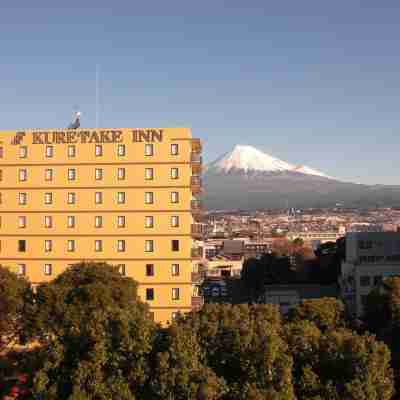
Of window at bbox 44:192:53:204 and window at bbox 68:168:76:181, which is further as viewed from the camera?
window at bbox 44:192:53:204

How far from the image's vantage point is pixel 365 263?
53531mm

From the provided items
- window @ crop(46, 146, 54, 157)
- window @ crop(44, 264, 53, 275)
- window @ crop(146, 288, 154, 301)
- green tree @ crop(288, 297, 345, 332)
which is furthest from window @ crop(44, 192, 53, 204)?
green tree @ crop(288, 297, 345, 332)

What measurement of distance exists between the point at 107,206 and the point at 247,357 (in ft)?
74.1

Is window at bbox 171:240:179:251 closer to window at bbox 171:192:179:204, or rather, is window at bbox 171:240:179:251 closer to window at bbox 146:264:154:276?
window at bbox 146:264:154:276

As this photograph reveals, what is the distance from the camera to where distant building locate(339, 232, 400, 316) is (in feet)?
173

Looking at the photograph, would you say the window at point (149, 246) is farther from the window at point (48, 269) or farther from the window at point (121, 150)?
the window at point (48, 269)

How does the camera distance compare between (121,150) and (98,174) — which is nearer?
(121,150)

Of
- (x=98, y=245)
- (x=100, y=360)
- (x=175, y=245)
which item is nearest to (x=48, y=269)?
(x=98, y=245)

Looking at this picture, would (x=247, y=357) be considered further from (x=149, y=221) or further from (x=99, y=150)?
(x=99, y=150)

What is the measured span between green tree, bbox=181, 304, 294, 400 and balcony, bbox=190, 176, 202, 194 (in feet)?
62.5

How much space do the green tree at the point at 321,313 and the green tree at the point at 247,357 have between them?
345 inches

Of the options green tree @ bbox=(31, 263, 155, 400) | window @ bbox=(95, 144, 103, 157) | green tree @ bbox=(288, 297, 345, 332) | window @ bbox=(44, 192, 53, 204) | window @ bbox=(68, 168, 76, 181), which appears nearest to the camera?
green tree @ bbox=(31, 263, 155, 400)

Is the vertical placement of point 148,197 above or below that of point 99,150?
below

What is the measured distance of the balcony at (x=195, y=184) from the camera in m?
42.5
